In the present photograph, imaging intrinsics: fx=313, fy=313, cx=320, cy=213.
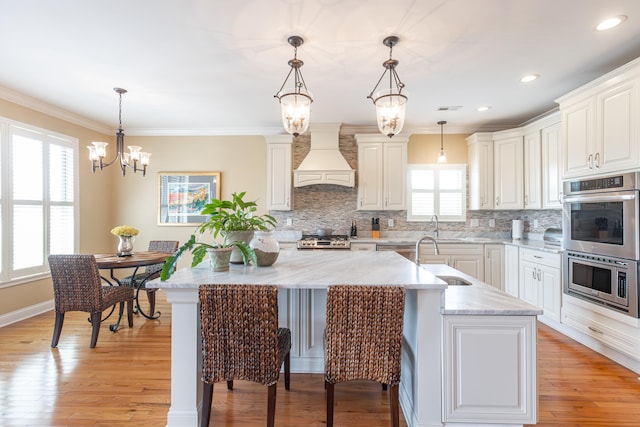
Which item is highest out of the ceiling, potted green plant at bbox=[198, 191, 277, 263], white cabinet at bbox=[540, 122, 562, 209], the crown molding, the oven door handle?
the ceiling

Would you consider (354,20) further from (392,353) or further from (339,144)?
(339,144)

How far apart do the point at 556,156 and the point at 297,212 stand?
3.57 meters

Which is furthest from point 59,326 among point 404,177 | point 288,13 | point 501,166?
point 501,166

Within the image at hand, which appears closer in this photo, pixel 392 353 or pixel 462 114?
pixel 392 353

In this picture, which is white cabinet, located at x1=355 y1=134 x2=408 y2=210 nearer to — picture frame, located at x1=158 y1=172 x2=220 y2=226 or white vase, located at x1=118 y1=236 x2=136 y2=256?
picture frame, located at x1=158 y1=172 x2=220 y2=226

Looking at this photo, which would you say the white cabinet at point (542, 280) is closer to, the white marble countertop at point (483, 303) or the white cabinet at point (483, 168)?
the white cabinet at point (483, 168)

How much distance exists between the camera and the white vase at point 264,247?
211 centimetres

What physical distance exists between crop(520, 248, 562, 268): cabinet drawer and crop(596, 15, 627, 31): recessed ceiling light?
2.13 m

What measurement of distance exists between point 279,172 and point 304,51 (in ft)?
7.75

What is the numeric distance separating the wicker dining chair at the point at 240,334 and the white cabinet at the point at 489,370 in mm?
963

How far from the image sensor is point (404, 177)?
188 inches

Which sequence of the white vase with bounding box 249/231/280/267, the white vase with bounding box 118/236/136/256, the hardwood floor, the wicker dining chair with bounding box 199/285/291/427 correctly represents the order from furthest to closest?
the white vase with bounding box 118/236/136/256 < the white vase with bounding box 249/231/280/267 < the hardwood floor < the wicker dining chair with bounding box 199/285/291/427

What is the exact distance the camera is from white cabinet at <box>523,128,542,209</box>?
4078 mm

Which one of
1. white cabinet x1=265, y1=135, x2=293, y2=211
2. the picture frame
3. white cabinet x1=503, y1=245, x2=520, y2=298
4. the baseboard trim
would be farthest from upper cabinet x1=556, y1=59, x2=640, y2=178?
the baseboard trim
